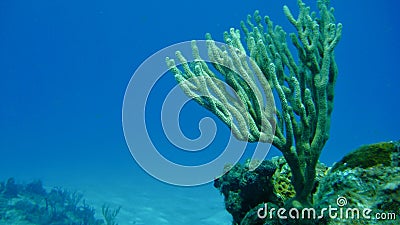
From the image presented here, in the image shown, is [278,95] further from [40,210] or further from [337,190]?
[40,210]

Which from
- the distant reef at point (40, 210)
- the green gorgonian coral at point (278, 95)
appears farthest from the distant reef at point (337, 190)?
the distant reef at point (40, 210)

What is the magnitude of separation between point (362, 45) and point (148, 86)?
11748 centimetres

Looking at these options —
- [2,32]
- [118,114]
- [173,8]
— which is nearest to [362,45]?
[173,8]

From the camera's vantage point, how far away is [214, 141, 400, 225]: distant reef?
3371 millimetres

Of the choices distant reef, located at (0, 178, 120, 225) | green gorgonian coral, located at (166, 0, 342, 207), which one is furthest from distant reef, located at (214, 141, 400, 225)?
distant reef, located at (0, 178, 120, 225)

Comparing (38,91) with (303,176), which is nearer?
(303,176)

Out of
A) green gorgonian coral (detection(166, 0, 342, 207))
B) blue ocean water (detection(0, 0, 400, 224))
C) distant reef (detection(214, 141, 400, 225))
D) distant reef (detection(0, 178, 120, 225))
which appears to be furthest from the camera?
blue ocean water (detection(0, 0, 400, 224))

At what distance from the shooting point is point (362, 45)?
106812 millimetres

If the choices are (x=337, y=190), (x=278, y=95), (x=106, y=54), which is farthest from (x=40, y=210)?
(x=106, y=54)

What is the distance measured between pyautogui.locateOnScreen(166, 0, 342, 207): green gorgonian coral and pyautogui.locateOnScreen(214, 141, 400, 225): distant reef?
1.23ft

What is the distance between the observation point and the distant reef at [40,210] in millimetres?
12188

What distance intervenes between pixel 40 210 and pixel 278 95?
12.7m

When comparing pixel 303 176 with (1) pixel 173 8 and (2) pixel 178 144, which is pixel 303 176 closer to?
(2) pixel 178 144

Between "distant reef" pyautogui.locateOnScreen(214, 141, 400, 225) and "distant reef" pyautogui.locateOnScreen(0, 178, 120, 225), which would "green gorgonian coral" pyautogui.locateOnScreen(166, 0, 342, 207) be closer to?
"distant reef" pyautogui.locateOnScreen(214, 141, 400, 225)
